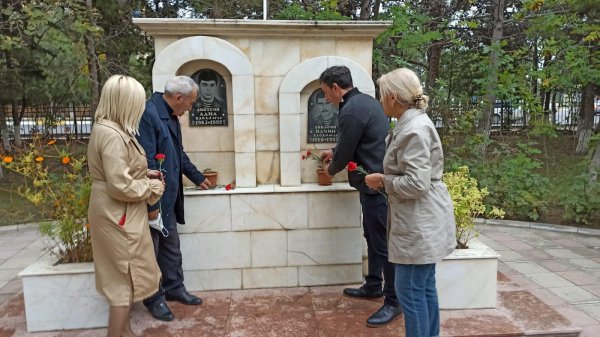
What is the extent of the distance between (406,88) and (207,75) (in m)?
2.02

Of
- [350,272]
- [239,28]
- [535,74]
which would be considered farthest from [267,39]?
A: [535,74]

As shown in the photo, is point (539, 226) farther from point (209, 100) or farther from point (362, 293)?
point (209, 100)

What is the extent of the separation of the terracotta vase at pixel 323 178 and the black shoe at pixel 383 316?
1163 millimetres

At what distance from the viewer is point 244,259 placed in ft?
13.3

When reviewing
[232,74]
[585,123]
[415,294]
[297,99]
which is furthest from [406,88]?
[585,123]

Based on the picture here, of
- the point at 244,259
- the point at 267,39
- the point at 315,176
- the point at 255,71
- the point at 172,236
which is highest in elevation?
the point at 267,39

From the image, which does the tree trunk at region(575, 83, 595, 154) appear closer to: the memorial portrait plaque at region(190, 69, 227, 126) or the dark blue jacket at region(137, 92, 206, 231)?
the memorial portrait plaque at region(190, 69, 227, 126)

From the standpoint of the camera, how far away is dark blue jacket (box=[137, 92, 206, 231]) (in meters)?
3.24

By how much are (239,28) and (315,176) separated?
1.46m

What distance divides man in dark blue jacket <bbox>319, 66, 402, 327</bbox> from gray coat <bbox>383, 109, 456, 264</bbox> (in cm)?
66

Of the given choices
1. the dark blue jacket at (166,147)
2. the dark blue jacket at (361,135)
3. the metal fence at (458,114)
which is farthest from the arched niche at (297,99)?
the metal fence at (458,114)

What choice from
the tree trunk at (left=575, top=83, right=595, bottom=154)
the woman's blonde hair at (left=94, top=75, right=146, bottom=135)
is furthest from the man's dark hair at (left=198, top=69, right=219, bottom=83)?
Result: the tree trunk at (left=575, top=83, right=595, bottom=154)

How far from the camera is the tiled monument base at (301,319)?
133 inches

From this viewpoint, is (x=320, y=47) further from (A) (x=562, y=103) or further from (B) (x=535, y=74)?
(A) (x=562, y=103)
